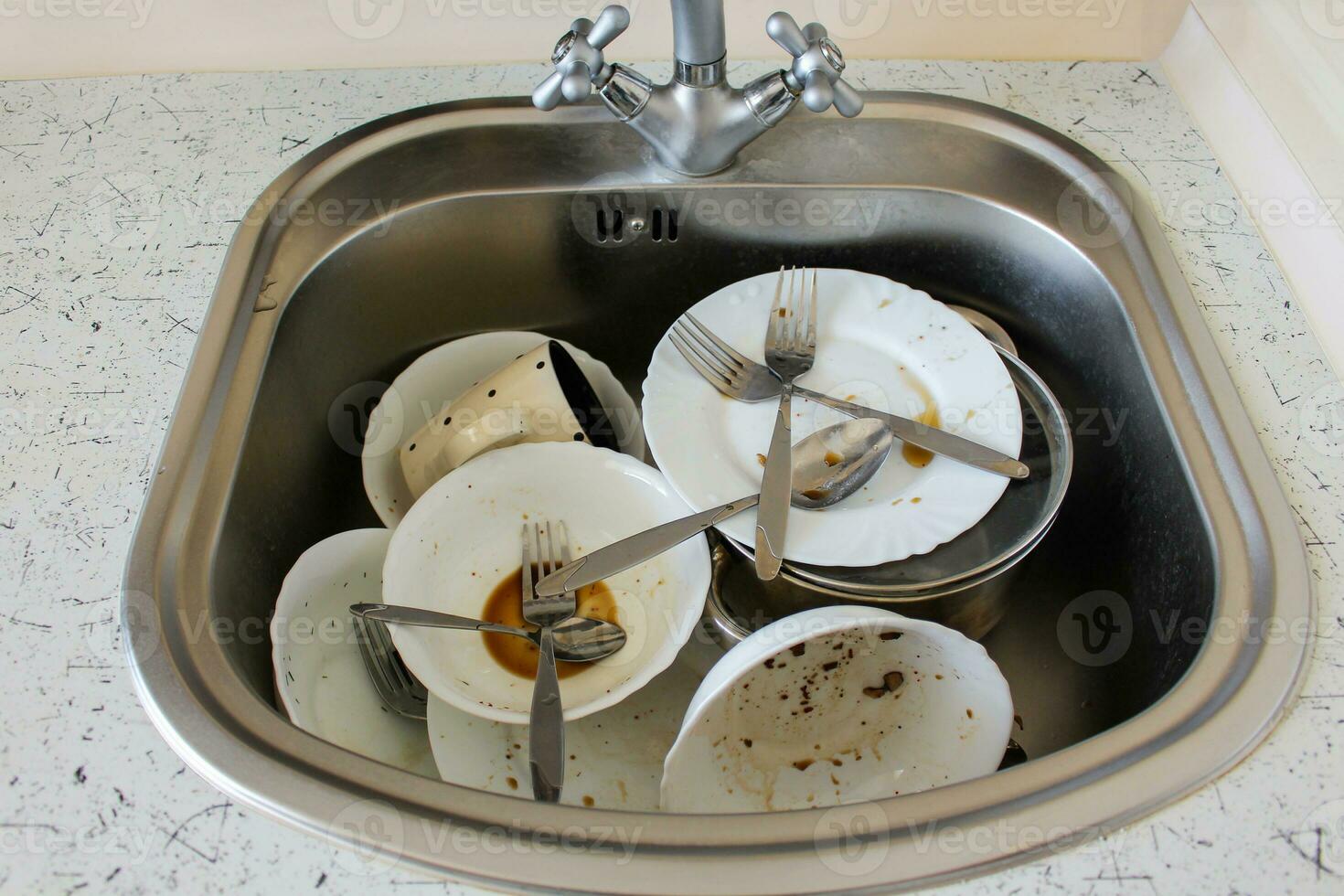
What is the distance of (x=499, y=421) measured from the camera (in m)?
0.71

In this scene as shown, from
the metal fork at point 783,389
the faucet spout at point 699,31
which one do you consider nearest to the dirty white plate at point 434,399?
the metal fork at point 783,389

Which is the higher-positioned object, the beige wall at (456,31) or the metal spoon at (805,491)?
the beige wall at (456,31)

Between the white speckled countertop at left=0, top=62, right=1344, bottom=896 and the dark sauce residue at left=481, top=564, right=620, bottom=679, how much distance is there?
0.68ft

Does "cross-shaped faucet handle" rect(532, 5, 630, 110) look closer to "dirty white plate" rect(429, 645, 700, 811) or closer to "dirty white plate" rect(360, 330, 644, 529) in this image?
"dirty white plate" rect(360, 330, 644, 529)

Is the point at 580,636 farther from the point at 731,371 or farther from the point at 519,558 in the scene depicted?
the point at 731,371

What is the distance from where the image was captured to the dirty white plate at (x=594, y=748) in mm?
604

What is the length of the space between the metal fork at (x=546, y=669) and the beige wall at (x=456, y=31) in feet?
1.47

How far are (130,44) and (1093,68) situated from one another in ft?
2.77

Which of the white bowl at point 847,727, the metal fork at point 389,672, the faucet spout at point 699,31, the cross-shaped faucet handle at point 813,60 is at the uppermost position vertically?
Answer: the faucet spout at point 699,31

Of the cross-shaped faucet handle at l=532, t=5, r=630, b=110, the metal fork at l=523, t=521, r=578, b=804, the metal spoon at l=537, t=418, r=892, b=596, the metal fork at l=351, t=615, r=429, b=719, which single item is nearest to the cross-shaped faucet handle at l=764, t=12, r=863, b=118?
the cross-shaped faucet handle at l=532, t=5, r=630, b=110

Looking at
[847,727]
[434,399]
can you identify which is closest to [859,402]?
[847,727]

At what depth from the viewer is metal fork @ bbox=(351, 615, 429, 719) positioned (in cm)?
64

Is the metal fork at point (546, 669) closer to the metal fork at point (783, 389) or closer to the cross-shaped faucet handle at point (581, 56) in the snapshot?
the metal fork at point (783, 389)

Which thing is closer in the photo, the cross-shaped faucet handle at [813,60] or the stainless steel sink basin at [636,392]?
the stainless steel sink basin at [636,392]
